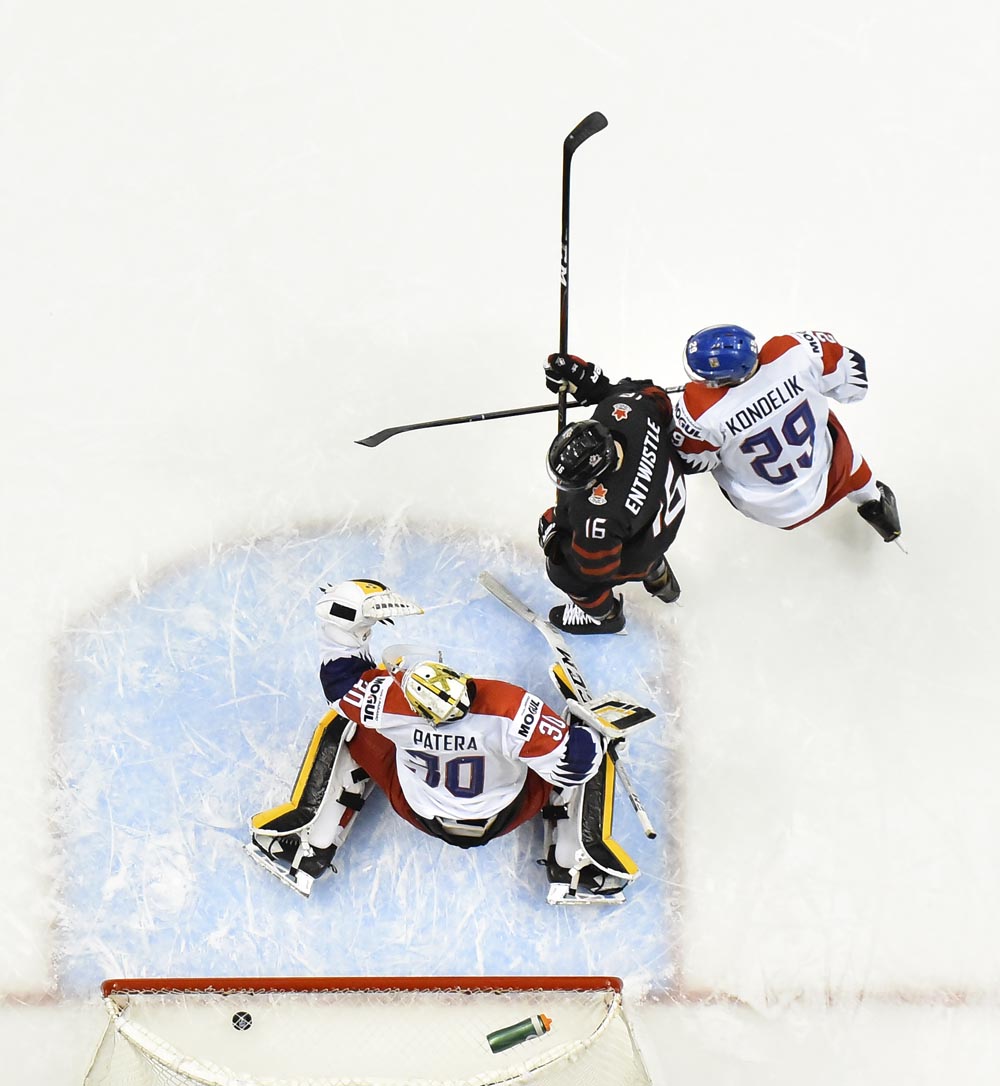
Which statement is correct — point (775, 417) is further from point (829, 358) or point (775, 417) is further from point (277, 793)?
point (277, 793)

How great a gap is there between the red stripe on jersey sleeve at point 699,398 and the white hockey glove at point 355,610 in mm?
948

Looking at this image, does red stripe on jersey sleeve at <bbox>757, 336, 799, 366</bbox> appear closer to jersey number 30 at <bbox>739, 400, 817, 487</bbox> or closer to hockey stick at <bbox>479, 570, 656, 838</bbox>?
jersey number 30 at <bbox>739, 400, 817, 487</bbox>

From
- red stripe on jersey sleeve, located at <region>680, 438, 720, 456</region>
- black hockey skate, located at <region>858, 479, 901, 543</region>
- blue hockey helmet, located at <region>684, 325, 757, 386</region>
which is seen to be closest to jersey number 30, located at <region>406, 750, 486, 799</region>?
red stripe on jersey sleeve, located at <region>680, 438, 720, 456</region>

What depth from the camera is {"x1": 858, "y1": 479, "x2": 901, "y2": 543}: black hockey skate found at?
11.5ft

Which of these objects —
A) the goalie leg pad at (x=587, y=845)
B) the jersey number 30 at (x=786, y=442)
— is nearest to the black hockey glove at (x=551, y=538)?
the jersey number 30 at (x=786, y=442)

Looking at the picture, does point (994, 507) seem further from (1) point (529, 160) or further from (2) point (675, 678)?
(1) point (529, 160)

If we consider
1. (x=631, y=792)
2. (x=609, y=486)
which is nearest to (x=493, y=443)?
(x=609, y=486)

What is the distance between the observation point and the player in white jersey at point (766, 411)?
284cm

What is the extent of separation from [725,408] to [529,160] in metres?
1.42

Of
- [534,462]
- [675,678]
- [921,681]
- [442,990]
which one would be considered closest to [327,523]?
[534,462]

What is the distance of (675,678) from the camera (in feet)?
12.0

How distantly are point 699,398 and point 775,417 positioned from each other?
0.20 m

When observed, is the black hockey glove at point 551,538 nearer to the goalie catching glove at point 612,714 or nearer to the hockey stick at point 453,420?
the hockey stick at point 453,420

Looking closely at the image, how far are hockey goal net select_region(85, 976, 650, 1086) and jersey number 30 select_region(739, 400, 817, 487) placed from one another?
5.49ft
